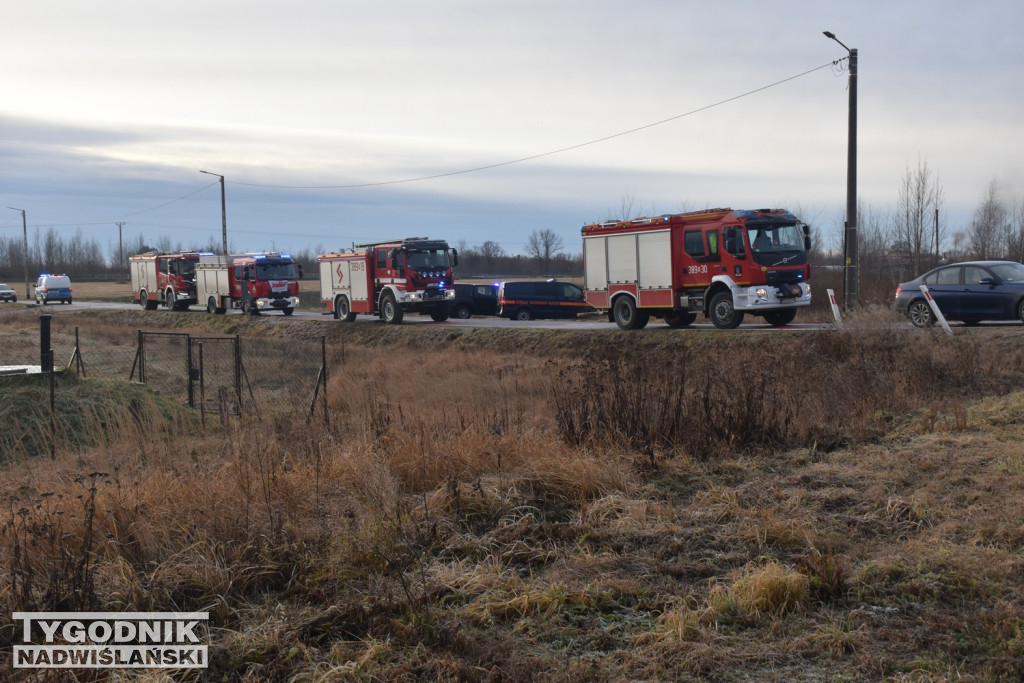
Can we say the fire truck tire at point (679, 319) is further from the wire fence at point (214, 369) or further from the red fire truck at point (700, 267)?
the wire fence at point (214, 369)

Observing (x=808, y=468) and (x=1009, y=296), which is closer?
(x=808, y=468)

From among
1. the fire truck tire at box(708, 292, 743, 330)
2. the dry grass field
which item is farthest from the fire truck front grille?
the dry grass field

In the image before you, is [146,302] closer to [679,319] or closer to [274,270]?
[274,270]

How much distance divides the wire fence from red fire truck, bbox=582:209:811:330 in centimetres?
870

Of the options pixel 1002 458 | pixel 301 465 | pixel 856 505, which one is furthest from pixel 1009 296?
pixel 301 465

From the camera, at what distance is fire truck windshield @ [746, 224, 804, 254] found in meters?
21.4

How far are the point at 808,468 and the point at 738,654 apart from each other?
153 inches

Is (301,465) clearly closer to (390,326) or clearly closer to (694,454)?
(694,454)

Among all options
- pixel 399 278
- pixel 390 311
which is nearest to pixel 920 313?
pixel 399 278

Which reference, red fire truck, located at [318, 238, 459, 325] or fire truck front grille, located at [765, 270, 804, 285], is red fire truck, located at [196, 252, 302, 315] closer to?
red fire truck, located at [318, 238, 459, 325]

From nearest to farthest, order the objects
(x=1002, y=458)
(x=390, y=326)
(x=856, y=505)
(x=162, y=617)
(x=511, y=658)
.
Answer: (x=511, y=658) < (x=162, y=617) < (x=856, y=505) < (x=1002, y=458) < (x=390, y=326)

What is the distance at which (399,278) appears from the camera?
31.9m

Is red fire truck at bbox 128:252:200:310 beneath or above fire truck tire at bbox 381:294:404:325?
above

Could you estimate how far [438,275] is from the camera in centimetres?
3197
